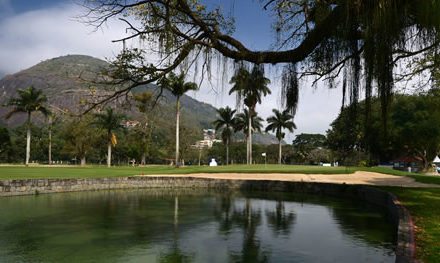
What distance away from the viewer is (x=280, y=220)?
17.6 m

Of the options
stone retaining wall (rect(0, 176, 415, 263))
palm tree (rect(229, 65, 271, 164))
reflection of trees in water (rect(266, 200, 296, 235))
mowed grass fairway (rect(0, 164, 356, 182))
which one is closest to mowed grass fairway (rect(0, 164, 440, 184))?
mowed grass fairway (rect(0, 164, 356, 182))

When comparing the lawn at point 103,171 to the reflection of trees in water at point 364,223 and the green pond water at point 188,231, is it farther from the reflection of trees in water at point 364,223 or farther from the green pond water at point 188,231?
the reflection of trees in water at point 364,223

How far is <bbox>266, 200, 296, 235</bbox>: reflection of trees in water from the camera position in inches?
606

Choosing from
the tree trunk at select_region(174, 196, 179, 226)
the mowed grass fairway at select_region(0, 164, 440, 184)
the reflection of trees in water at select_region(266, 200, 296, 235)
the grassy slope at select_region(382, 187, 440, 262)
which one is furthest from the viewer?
the mowed grass fairway at select_region(0, 164, 440, 184)

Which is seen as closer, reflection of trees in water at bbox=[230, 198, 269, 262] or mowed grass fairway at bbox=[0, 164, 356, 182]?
reflection of trees in water at bbox=[230, 198, 269, 262]

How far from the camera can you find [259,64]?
6.32m

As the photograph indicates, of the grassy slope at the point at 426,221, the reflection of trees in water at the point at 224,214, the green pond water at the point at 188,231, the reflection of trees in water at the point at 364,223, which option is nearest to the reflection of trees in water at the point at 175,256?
the green pond water at the point at 188,231

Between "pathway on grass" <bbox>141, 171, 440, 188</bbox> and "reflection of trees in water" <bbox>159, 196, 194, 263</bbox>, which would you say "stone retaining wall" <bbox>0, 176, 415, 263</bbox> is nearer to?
"pathway on grass" <bbox>141, 171, 440, 188</bbox>

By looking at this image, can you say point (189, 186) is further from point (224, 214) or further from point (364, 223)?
point (364, 223)

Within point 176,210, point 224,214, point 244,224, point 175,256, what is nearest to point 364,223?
point 244,224

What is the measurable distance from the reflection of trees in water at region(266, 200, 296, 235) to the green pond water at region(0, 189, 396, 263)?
35 mm

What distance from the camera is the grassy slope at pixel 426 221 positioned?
781 cm

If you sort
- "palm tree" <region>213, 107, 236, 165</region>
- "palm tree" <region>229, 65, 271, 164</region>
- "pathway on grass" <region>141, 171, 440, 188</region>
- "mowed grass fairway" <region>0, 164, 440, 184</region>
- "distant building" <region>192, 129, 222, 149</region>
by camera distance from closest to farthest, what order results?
"palm tree" <region>229, 65, 271, 164</region> → "pathway on grass" <region>141, 171, 440, 188</region> → "mowed grass fairway" <region>0, 164, 440, 184</region> → "palm tree" <region>213, 107, 236, 165</region> → "distant building" <region>192, 129, 222, 149</region>

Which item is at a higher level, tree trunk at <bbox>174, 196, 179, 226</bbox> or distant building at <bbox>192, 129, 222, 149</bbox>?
distant building at <bbox>192, 129, 222, 149</bbox>
